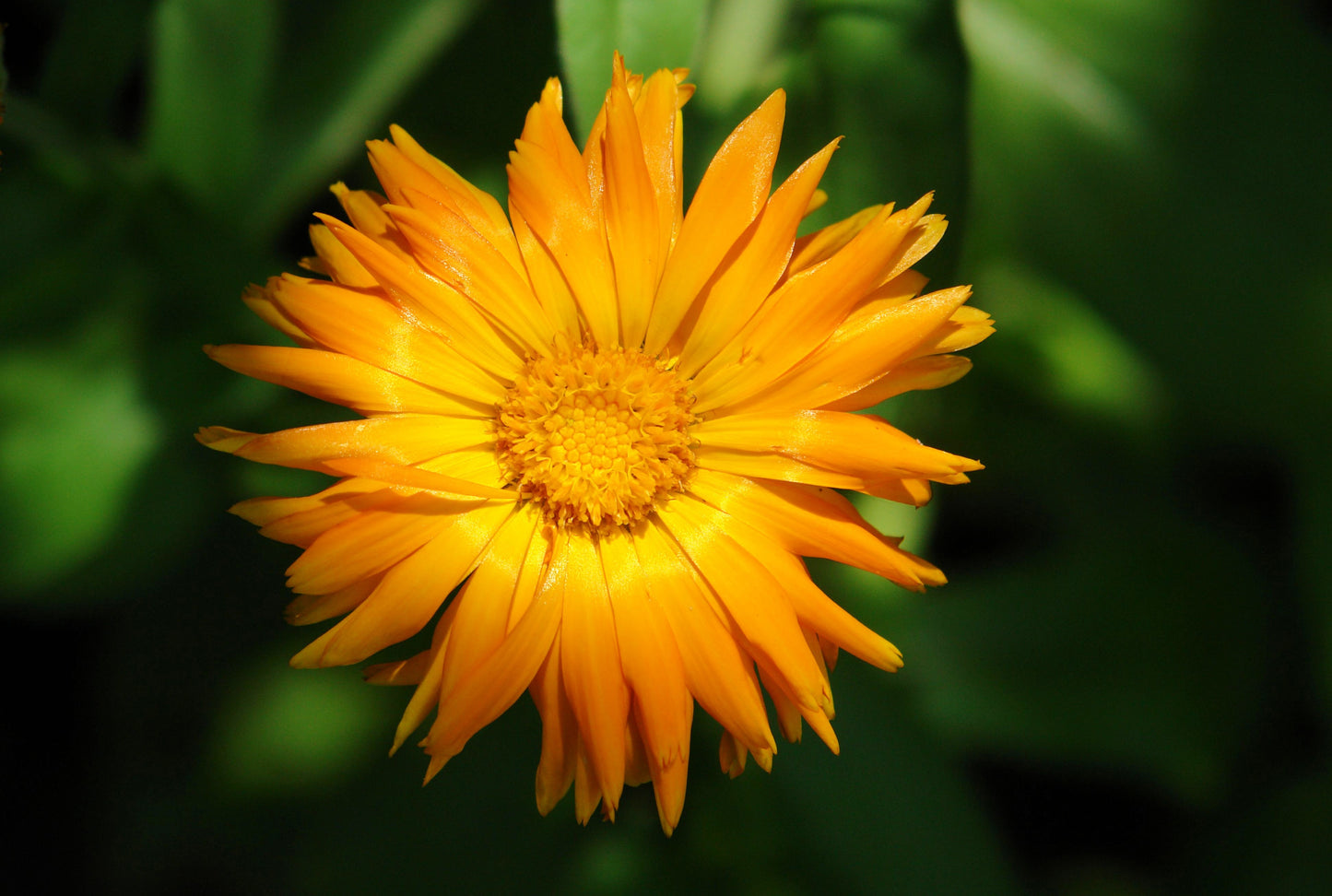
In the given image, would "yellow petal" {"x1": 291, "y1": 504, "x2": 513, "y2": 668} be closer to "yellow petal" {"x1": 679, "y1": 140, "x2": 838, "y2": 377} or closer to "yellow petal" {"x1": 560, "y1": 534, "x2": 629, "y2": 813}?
"yellow petal" {"x1": 560, "y1": 534, "x2": 629, "y2": 813}

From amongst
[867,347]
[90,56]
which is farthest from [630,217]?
[90,56]

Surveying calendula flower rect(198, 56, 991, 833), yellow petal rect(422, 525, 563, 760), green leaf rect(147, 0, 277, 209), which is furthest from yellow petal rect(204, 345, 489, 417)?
green leaf rect(147, 0, 277, 209)

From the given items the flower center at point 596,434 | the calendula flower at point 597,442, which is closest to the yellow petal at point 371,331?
the calendula flower at point 597,442

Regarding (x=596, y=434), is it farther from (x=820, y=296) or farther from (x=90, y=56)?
(x=90, y=56)

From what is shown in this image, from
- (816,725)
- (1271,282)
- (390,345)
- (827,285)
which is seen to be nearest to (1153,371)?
(1271,282)

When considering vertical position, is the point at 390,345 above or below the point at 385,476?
above

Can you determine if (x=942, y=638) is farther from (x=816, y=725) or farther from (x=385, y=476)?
(x=385, y=476)
